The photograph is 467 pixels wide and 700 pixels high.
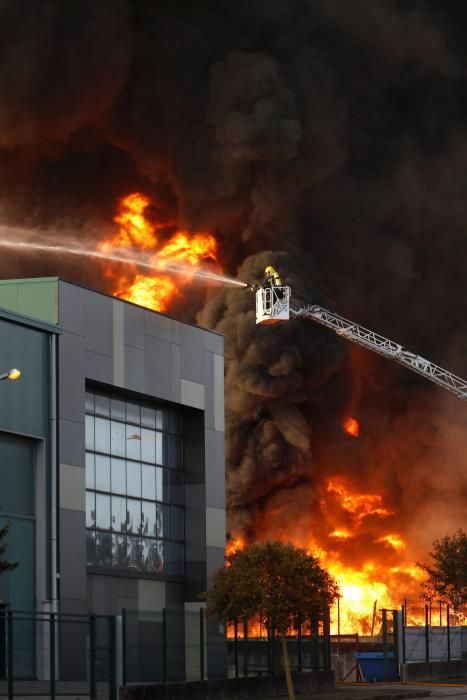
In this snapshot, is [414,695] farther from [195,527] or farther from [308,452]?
[308,452]

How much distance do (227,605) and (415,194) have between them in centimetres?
4446

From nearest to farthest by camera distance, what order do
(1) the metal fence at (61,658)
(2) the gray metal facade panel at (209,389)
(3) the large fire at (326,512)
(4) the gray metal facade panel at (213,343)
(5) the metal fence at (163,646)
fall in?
(1) the metal fence at (61,658) < (5) the metal fence at (163,646) < (2) the gray metal facade panel at (209,389) < (4) the gray metal facade panel at (213,343) < (3) the large fire at (326,512)

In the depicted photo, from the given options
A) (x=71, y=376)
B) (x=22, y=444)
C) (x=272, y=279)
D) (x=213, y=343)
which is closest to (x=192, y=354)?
(x=213, y=343)

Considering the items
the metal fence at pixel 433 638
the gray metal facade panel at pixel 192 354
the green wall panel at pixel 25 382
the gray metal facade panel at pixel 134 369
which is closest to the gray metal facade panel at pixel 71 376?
the green wall panel at pixel 25 382

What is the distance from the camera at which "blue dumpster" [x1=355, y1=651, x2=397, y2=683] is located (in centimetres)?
4319

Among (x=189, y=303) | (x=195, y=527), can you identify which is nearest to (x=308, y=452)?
(x=189, y=303)

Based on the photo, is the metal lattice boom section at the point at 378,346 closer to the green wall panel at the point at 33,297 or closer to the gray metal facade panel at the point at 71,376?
the gray metal facade panel at the point at 71,376

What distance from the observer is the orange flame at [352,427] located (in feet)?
248

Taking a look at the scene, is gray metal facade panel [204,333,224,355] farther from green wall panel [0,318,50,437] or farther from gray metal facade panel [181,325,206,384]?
green wall panel [0,318,50,437]

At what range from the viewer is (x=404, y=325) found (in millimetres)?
77750

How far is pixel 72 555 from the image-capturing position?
3900 centimetres

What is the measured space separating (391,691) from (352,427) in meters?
38.0

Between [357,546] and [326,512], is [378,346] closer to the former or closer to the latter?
[326,512]

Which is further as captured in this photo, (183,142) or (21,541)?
(183,142)
